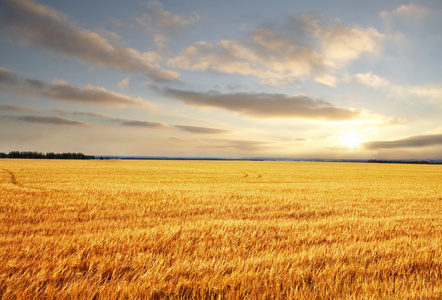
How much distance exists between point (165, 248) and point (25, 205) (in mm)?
9234

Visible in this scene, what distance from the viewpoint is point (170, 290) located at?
11.6 ft

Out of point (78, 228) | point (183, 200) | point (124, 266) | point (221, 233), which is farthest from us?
point (183, 200)

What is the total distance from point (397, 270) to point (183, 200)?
1019cm

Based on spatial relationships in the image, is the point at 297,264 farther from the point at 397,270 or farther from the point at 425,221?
the point at 425,221

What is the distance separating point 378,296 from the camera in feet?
11.4

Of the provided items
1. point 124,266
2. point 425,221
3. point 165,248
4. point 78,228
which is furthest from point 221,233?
point 425,221

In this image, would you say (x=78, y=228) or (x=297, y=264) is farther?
(x=78, y=228)

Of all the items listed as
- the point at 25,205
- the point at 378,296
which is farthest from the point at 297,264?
the point at 25,205

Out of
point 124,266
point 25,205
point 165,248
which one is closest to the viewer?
point 124,266

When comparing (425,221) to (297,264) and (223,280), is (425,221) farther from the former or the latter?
(223,280)

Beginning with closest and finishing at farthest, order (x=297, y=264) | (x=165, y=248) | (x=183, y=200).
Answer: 1. (x=297, y=264)
2. (x=165, y=248)
3. (x=183, y=200)

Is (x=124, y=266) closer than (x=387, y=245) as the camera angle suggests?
Yes

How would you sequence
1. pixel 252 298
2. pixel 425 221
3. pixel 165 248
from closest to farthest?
pixel 252 298 → pixel 165 248 → pixel 425 221

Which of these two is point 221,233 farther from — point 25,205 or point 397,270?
point 25,205
